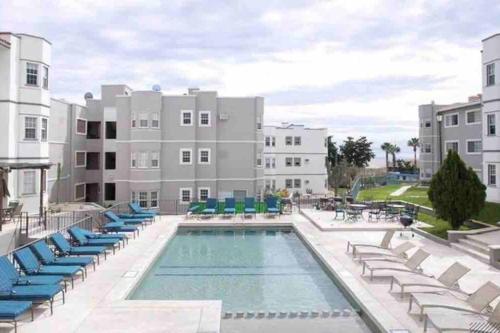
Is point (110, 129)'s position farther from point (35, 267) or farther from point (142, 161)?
point (35, 267)

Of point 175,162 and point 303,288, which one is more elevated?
point 175,162

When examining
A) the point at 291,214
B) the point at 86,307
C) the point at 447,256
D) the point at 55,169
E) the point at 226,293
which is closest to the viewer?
the point at 86,307

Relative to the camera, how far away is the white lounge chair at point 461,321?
873 centimetres

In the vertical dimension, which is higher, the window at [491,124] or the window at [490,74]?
the window at [490,74]

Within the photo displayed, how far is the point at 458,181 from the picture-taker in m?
19.9

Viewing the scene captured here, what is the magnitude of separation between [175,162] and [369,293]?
81.5 ft

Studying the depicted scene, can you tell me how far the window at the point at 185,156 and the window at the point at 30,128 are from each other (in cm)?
1108

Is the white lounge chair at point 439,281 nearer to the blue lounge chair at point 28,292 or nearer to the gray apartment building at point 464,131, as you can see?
the blue lounge chair at point 28,292

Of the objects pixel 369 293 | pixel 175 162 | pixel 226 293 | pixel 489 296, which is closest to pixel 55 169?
pixel 175 162

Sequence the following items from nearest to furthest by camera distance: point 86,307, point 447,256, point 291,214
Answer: point 86,307
point 447,256
point 291,214

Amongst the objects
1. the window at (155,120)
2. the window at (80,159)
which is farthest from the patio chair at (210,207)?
the window at (80,159)

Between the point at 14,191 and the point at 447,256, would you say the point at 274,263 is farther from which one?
the point at 14,191

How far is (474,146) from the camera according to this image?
137 ft

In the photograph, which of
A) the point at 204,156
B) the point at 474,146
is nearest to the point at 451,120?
the point at 474,146
